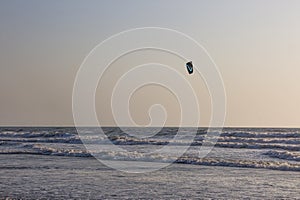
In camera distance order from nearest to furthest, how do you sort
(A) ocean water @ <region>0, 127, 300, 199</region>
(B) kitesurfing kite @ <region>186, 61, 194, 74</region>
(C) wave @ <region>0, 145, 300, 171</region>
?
(A) ocean water @ <region>0, 127, 300, 199</region>, (B) kitesurfing kite @ <region>186, 61, 194, 74</region>, (C) wave @ <region>0, 145, 300, 171</region>

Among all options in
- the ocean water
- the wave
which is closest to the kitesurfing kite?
the ocean water

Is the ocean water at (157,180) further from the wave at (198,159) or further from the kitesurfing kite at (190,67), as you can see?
the kitesurfing kite at (190,67)

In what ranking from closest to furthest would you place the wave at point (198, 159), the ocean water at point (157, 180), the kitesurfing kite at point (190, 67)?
the ocean water at point (157, 180) → the kitesurfing kite at point (190, 67) → the wave at point (198, 159)

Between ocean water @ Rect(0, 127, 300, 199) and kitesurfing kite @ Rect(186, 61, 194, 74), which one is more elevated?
kitesurfing kite @ Rect(186, 61, 194, 74)

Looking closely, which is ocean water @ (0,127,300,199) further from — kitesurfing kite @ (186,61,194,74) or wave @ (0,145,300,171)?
kitesurfing kite @ (186,61,194,74)

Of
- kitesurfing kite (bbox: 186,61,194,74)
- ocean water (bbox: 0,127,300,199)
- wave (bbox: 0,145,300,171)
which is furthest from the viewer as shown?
wave (bbox: 0,145,300,171)

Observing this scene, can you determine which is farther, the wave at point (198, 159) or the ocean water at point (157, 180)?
the wave at point (198, 159)

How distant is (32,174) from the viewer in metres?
20.0

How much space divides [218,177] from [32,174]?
6.93 m

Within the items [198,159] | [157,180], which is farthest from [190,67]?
[198,159]

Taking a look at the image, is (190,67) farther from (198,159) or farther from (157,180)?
(198,159)

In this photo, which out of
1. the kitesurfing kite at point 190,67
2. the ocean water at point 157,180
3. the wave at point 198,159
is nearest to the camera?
the ocean water at point 157,180

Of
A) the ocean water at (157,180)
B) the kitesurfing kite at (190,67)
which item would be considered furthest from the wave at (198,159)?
the kitesurfing kite at (190,67)

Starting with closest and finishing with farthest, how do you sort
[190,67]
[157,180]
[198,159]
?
[190,67] < [157,180] < [198,159]
